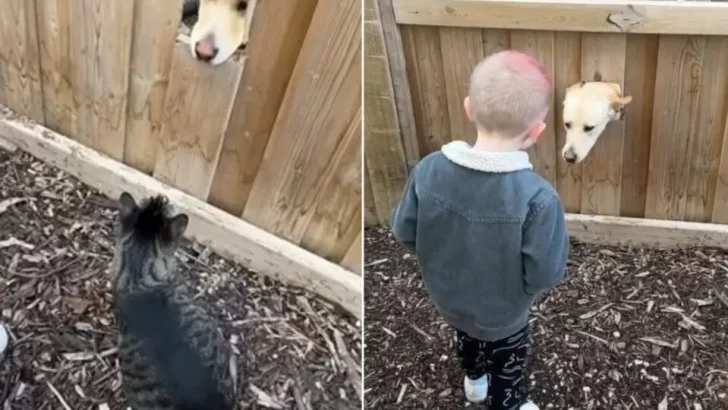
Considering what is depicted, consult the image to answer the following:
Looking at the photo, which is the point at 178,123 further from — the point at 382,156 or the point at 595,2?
the point at 595,2

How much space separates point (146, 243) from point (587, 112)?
0.69 m

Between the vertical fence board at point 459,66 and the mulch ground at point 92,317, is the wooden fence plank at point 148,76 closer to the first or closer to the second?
the mulch ground at point 92,317

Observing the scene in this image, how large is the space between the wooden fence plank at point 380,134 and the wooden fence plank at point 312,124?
65mm

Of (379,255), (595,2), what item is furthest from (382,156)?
(595,2)

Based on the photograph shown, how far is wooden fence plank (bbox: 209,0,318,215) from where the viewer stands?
1.23 m

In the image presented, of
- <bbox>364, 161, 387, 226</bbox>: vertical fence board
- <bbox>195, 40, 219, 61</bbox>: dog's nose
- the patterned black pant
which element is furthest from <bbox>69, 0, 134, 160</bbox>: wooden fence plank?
the patterned black pant

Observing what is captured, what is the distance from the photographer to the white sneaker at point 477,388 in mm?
1388

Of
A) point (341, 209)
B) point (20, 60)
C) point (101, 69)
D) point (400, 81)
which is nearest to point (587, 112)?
point (400, 81)

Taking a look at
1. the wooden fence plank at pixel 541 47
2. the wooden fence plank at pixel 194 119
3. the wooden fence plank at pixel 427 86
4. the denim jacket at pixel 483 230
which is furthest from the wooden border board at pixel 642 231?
the wooden fence plank at pixel 194 119

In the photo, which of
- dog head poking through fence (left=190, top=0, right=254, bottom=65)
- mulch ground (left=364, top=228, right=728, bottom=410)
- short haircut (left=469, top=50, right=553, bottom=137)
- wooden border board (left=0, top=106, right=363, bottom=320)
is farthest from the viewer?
wooden border board (left=0, top=106, right=363, bottom=320)

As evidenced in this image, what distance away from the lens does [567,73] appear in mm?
1493

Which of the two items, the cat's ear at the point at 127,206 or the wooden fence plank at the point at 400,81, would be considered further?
the wooden fence plank at the point at 400,81

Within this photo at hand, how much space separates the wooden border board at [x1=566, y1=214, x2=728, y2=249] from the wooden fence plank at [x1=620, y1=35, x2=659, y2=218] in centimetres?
3

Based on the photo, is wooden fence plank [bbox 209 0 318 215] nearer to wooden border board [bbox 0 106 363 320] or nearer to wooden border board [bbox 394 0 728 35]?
wooden border board [bbox 0 106 363 320]
